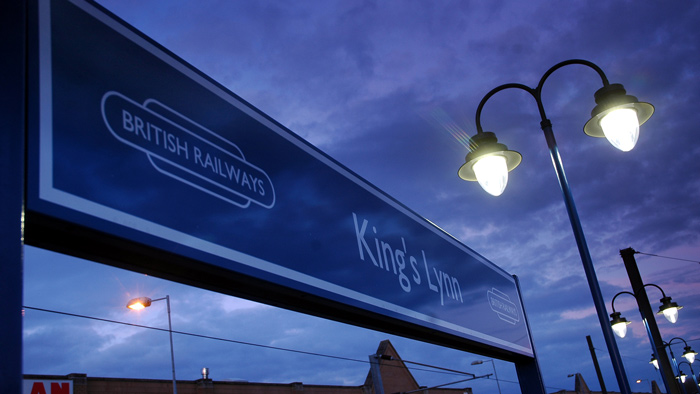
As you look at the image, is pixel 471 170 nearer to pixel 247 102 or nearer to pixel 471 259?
pixel 471 259

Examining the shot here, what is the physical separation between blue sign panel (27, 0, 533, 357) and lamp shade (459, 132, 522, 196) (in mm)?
1000

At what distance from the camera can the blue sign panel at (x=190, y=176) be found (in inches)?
105

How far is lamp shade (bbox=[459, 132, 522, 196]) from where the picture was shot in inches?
222

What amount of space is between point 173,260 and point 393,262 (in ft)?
8.72

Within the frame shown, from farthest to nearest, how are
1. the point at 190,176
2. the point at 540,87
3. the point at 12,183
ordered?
the point at 540,87 → the point at 190,176 → the point at 12,183

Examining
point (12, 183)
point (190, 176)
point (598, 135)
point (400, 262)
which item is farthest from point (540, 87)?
point (12, 183)

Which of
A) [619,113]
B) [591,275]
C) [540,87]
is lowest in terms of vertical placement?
[591,275]

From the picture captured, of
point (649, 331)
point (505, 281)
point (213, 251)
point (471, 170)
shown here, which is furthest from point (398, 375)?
point (213, 251)

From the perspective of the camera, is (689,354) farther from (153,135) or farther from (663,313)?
(153,135)

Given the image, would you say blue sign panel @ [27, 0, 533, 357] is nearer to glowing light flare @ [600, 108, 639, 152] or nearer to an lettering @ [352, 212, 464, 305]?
an lettering @ [352, 212, 464, 305]

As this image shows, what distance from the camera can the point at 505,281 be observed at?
862 centimetres

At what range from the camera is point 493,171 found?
18.6 ft

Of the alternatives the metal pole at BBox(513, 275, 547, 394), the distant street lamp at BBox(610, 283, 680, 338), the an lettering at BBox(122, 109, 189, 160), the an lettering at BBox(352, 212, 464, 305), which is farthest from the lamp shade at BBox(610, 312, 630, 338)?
the an lettering at BBox(122, 109, 189, 160)

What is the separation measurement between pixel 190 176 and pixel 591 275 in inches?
155
